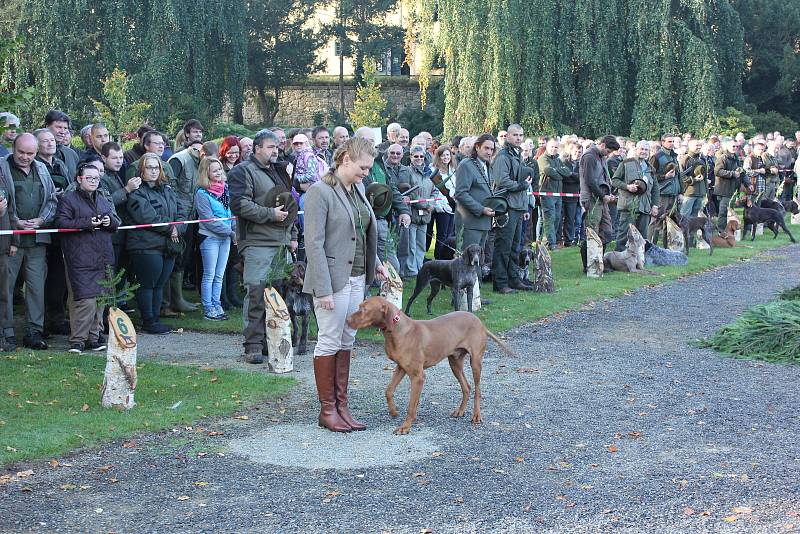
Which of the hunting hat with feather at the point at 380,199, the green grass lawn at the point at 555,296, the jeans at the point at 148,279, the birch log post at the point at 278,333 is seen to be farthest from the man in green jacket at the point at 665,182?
the birch log post at the point at 278,333

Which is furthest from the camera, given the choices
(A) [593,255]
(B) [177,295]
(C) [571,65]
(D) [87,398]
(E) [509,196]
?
(C) [571,65]

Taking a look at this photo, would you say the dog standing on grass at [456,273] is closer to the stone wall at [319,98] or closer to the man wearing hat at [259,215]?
the man wearing hat at [259,215]

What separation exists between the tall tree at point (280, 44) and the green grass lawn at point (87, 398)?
40721 mm

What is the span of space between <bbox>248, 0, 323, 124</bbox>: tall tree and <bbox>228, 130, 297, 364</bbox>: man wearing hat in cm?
4014

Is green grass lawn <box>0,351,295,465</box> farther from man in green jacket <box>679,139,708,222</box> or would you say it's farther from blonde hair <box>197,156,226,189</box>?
man in green jacket <box>679,139,708,222</box>

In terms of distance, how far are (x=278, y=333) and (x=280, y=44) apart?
140 feet

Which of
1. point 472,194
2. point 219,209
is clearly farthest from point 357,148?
point 472,194

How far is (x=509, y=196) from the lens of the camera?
14422 mm

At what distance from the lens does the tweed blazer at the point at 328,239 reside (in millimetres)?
7383

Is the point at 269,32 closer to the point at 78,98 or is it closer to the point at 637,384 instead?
the point at 78,98

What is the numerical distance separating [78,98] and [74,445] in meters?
32.9

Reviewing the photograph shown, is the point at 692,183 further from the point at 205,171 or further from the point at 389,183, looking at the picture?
the point at 205,171

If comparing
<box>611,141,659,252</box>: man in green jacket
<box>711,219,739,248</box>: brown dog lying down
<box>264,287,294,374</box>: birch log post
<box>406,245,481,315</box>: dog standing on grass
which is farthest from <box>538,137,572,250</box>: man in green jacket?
<box>264,287,294,374</box>: birch log post

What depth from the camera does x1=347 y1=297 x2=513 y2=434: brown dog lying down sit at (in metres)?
7.41
